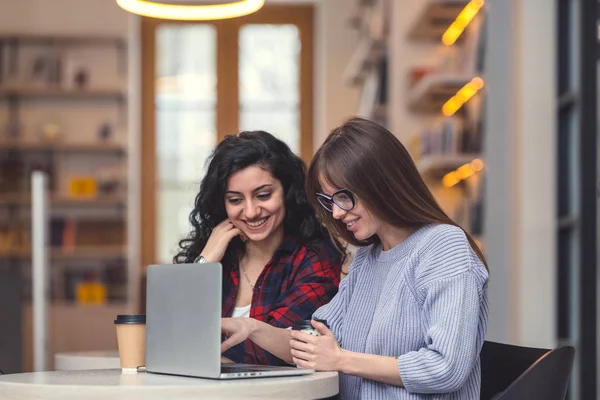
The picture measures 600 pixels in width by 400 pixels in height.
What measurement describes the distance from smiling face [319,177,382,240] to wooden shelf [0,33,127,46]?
20.4 feet

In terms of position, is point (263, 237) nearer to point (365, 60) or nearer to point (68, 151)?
point (365, 60)

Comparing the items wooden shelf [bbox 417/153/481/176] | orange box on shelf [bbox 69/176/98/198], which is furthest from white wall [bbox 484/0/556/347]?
orange box on shelf [bbox 69/176/98/198]

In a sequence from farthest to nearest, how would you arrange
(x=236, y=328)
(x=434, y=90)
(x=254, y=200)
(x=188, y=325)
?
(x=434, y=90) < (x=254, y=200) < (x=236, y=328) < (x=188, y=325)

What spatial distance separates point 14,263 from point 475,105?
426 centimetres

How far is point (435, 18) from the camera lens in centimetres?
515

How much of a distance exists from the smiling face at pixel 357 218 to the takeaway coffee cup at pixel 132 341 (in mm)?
469

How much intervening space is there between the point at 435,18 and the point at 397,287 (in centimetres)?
332

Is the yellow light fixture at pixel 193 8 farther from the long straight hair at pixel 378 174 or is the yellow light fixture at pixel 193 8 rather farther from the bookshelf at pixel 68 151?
the bookshelf at pixel 68 151

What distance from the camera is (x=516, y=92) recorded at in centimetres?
396

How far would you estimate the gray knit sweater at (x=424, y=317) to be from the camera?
192cm

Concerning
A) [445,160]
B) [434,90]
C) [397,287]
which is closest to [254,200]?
[397,287]

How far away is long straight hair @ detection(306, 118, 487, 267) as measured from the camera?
6.72 ft

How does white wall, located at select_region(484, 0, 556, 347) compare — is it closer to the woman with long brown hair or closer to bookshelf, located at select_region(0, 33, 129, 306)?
the woman with long brown hair

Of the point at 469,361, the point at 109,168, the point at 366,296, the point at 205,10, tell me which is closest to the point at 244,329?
the point at 366,296
